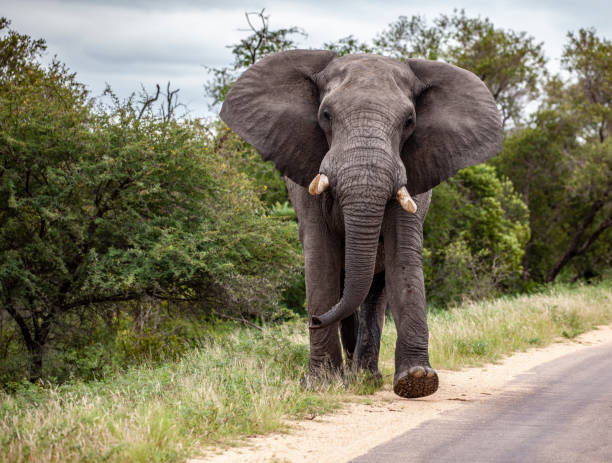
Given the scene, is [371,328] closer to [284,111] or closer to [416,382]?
[416,382]

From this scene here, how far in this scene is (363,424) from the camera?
6.02 metres

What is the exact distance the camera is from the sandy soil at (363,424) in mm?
5066

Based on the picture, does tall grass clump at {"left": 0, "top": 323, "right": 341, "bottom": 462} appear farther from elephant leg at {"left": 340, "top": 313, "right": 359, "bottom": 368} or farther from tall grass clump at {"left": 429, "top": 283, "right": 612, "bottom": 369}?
tall grass clump at {"left": 429, "top": 283, "right": 612, "bottom": 369}

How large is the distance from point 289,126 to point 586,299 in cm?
1281

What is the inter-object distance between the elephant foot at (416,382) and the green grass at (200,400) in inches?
19.7

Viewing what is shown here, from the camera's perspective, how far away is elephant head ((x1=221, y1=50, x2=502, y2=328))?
21.2 feet

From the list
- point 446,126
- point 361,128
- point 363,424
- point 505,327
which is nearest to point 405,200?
point 361,128

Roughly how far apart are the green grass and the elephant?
2.26 feet

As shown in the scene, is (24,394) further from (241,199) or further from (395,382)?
(241,199)

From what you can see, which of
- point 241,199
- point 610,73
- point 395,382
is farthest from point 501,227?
point 395,382

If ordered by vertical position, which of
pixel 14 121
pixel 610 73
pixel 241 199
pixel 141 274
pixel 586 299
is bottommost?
pixel 586 299

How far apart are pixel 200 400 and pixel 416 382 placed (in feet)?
6.31

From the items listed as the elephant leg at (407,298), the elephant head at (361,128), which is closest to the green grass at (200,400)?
the elephant leg at (407,298)

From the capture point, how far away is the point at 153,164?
11.9 meters
